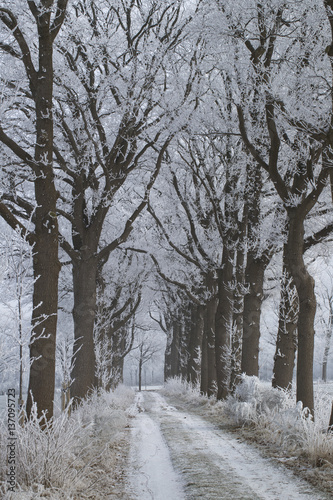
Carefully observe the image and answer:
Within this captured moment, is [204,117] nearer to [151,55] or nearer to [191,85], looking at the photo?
[191,85]

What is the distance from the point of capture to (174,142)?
45.0 ft

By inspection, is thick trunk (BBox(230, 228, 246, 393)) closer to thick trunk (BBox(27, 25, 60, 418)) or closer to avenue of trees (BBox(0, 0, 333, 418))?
avenue of trees (BBox(0, 0, 333, 418))

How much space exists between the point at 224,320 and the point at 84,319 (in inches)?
208

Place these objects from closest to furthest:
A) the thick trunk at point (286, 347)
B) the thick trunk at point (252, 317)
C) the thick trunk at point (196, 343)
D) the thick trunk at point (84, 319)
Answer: the thick trunk at point (84, 319)
the thick trunk at point (286, 347)
the thick trunk at point (252, 317)
the thick trunk at point (196, 343)

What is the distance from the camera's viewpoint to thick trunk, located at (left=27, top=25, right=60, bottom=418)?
592cm

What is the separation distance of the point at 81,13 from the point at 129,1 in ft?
4.41

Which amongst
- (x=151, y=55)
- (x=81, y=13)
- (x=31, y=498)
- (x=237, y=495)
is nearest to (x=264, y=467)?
(x=237, y=495)

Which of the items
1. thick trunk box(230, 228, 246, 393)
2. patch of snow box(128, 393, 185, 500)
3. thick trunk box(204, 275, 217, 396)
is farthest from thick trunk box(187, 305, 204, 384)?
patch of snow box(128, 393, 185, 500)

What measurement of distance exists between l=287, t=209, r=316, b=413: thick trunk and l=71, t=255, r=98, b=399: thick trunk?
501cm

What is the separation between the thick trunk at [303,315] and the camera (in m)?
7.63

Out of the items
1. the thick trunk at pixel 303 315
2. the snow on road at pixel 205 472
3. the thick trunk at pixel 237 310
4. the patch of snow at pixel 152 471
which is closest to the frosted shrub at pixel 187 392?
the thick trunk at pixel 237 310

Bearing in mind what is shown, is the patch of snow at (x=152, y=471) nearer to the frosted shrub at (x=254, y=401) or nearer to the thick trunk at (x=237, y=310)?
the frosted shrub at (x=254, y=401)

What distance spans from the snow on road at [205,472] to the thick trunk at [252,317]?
3353 millimetres

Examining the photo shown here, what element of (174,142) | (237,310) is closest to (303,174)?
(174,142)
